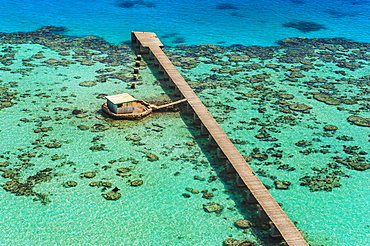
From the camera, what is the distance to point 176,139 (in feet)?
89.6

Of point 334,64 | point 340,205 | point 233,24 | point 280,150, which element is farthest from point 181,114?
point 233,24

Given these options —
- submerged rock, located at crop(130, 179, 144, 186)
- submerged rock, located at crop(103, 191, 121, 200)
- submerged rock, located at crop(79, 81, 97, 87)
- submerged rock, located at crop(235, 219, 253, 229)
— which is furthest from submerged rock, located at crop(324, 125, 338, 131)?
submerged rock, located at crop(79, 81, 97, 87)

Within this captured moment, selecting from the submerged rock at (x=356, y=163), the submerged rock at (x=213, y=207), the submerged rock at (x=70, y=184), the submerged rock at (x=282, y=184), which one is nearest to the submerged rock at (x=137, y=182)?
the submerged rock at (x=70, y=184)

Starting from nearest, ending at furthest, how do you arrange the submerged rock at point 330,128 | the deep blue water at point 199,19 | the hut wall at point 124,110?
the hut wall at point 124,110, the submerged rock at point 330,128, the deep blue water at point 199,19

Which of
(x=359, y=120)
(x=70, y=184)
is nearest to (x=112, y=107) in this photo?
(x=70, y=184)

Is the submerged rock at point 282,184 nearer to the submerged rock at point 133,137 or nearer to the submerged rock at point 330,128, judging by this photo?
the submerged rock at point 330,128

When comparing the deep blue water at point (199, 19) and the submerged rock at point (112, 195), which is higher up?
the deep blue water at point (199, 19)

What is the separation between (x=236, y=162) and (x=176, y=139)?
4936 mm

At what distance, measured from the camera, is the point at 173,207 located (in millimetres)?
21750

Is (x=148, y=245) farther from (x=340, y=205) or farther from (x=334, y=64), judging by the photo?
(x=334, y=64)

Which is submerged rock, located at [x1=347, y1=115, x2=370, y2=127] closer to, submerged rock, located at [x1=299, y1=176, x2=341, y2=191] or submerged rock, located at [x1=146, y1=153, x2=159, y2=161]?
submerged rock, located at [x1=299, y1=176, x2=341, y2=191]

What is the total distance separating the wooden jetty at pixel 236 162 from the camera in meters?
19.6

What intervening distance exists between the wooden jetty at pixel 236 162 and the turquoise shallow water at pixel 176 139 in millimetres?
883

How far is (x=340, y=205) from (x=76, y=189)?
13.5 m
